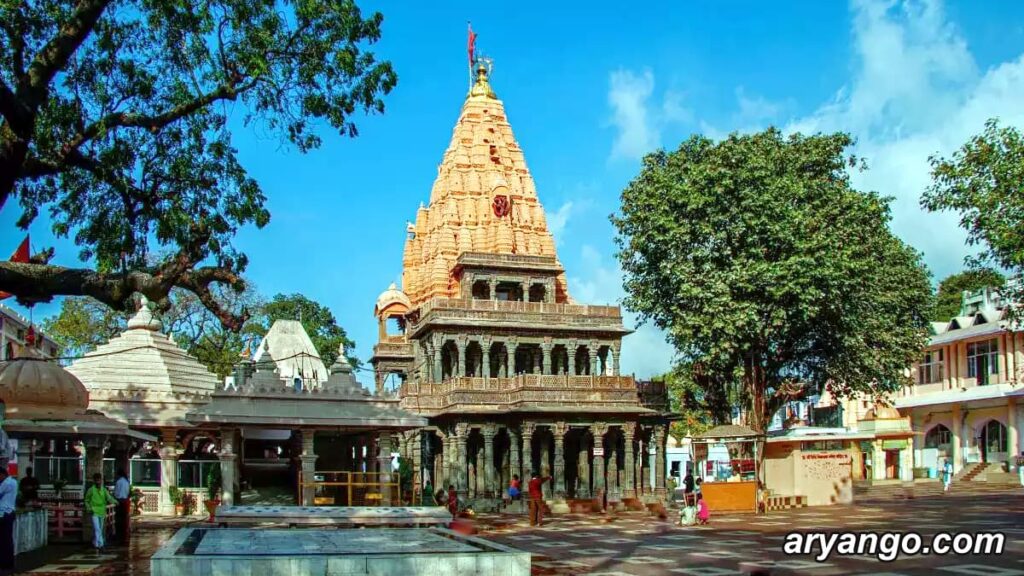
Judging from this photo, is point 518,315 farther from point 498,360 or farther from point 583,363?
point 583,363

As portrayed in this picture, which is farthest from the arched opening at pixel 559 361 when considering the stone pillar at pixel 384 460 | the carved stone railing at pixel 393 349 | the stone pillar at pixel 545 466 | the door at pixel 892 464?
the stone pillar at pixel 384 460

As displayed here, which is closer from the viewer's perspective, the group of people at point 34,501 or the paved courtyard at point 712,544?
the group of people at point 34,501

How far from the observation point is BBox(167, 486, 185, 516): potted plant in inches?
1305

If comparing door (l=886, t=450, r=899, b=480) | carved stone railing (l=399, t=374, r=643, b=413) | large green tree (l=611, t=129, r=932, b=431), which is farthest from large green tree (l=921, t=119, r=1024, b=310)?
door (l=886, t=450, r=899, b=480)

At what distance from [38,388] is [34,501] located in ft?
8.57

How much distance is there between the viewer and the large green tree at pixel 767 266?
33.1m

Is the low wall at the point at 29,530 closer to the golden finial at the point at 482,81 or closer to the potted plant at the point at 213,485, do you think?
the potted plant at the point at 213,485

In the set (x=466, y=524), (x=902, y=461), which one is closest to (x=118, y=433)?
(x=466, y=524)

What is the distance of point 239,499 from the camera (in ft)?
105

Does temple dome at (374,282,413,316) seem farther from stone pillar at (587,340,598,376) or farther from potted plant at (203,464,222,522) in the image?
potted plant at (203,464,222,522)

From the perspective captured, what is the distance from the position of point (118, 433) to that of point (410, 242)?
42382 mm

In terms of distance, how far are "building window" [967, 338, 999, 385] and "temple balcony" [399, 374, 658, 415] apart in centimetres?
1853

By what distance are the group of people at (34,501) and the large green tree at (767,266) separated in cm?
1867

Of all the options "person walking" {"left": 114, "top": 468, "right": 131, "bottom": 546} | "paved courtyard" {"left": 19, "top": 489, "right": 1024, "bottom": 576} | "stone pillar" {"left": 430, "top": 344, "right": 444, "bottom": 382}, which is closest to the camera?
"paved courtyard" {"left": 19, "top": 489, "right": 1024, "bottom": 576}
